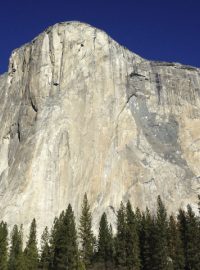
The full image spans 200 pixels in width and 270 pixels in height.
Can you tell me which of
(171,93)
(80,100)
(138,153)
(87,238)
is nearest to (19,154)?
(80,100)

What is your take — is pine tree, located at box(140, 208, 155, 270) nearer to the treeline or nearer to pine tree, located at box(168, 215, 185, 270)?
the treeline

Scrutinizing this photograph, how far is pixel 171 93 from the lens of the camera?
64812mm

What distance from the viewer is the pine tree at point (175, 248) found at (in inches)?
1583

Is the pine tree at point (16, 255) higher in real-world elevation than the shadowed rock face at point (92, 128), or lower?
lower

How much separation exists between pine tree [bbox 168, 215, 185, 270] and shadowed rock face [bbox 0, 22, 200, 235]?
10528mm

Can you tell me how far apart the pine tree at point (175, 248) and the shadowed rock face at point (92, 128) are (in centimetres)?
1053

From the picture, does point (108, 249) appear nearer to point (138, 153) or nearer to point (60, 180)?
point (60, 180)

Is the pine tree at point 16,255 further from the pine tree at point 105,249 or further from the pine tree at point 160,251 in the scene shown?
the pine tree at point 160,251

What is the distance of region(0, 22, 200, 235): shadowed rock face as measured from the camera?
5416 centimetres

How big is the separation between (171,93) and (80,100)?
1308 cm

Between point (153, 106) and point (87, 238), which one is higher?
point (153, 106)

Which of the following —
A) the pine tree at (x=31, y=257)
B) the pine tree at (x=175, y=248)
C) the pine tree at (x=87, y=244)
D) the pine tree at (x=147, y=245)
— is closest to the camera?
the pine tree at (x=31, y=257)

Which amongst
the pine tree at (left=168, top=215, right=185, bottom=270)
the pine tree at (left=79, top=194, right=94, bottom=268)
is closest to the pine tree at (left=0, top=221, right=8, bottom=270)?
the pine tree at (left=79, top=194, right=94, bottom=268)

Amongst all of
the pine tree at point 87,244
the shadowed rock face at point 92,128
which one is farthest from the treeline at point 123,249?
the shadowed rock face at point 92,128
